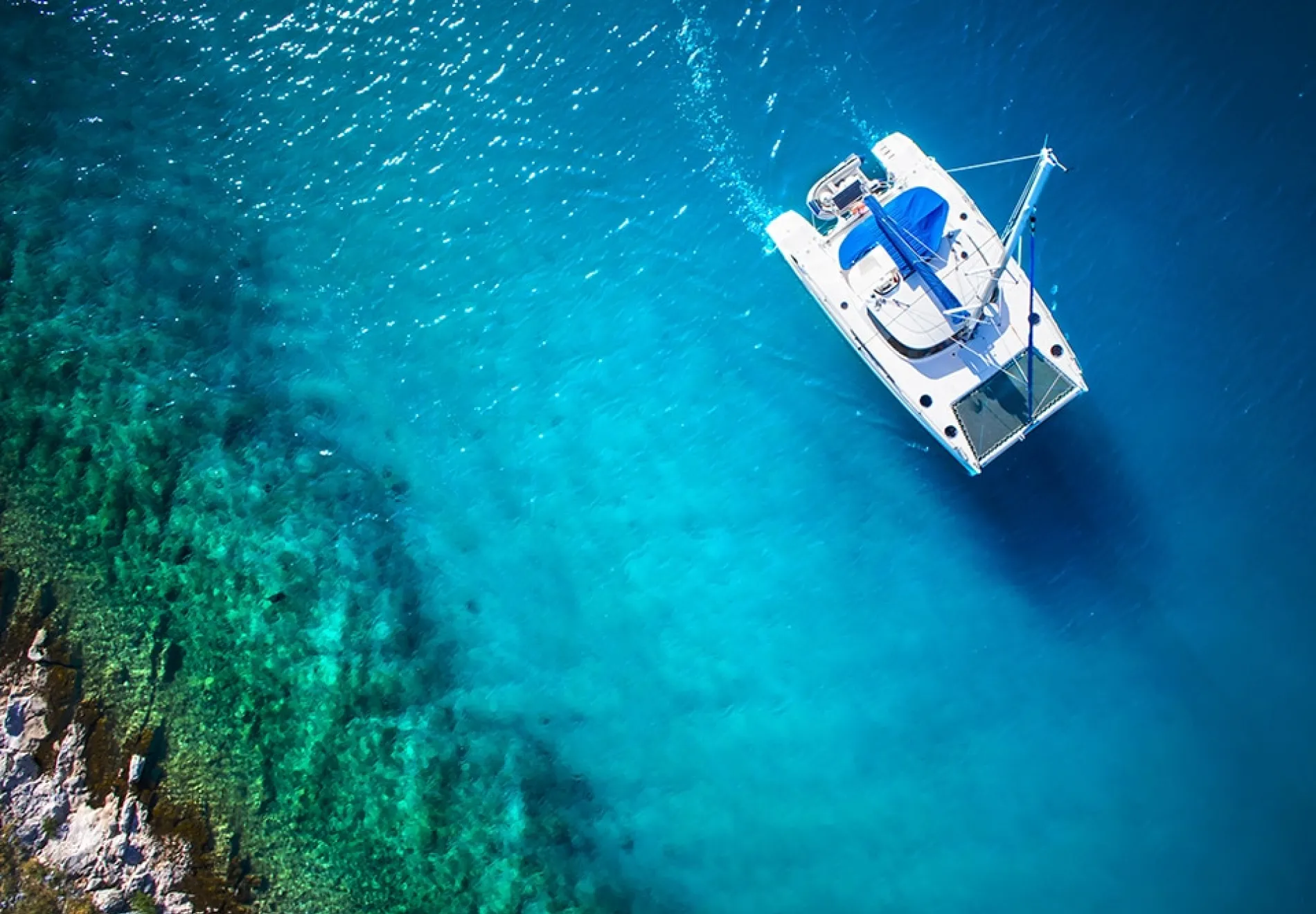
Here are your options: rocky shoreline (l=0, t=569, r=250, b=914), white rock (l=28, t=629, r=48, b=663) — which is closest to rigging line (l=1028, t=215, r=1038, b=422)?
rocky shoreline (l=0, t=569, r=250, b=914)

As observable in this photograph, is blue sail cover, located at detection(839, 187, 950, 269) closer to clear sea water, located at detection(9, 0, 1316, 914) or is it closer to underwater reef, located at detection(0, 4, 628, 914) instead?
clear sea water, located at detection(9, 0, 1316, 914)

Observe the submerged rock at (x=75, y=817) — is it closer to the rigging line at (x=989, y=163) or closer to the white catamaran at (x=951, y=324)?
the white catamaran at (x=951, y=324)

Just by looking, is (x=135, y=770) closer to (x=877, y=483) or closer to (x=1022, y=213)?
(x=877, y=483)

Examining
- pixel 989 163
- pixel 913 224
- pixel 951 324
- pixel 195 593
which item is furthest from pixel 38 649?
pixel 989 163

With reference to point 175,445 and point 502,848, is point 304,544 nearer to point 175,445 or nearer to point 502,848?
point 175,445

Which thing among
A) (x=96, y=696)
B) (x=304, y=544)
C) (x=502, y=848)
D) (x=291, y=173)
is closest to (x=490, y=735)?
(x=502, y=848)

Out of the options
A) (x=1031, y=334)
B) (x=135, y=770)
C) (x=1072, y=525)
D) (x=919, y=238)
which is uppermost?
(x=135, y=770)

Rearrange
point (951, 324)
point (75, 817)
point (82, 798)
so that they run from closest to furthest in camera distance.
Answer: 1. point (951, 324)
2. point (75, 817)
3. point (82, 798)
